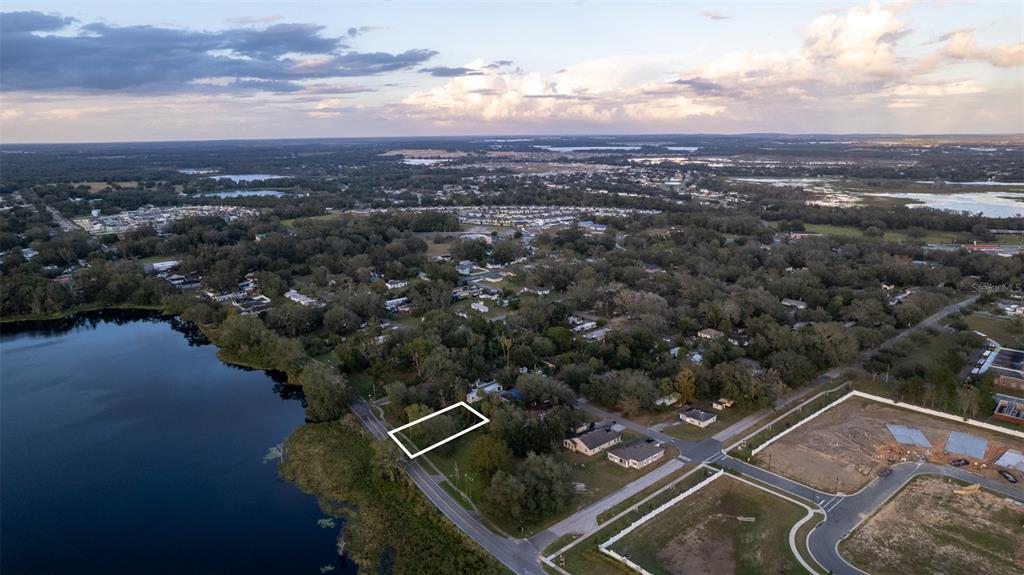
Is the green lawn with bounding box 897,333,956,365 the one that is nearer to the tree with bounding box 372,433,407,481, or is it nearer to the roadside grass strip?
the roadside grass strip

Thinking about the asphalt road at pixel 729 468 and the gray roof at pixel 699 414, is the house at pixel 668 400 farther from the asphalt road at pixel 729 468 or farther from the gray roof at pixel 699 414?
the asphalt road at pixel 729 468

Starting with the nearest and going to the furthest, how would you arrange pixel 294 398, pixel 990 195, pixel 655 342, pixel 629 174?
1. pixel 294 398
2. pixel 655 342
3. pixel 990 195
4. pixel 629 174

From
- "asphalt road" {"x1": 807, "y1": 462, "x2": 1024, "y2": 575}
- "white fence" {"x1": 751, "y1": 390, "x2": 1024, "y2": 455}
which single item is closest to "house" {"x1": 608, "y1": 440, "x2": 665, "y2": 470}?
"white fence" {"x1": 751, "y1": 390, "x2": 1024, "y2": 455}

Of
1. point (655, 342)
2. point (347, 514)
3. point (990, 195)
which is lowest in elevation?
point (347, 514)

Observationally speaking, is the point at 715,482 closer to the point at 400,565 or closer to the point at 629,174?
the point at 400,565

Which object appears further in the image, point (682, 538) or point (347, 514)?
point (347, 514)

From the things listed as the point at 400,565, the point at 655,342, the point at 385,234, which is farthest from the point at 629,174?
the point at 400,565
